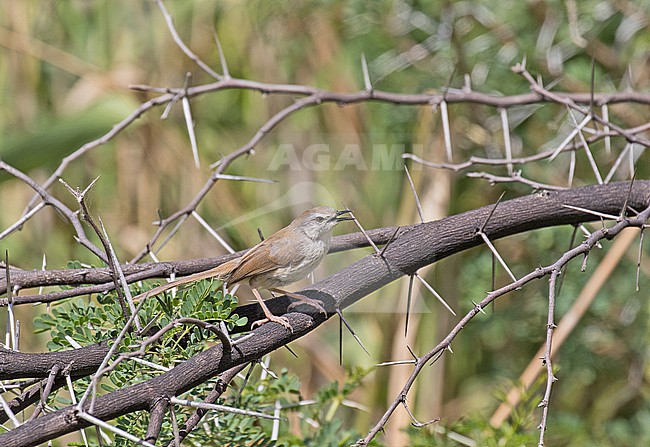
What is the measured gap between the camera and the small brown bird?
1737 millimetres

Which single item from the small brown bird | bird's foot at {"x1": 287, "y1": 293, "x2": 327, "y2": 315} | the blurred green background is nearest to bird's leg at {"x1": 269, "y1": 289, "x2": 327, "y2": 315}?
bird's foot at {"x1": 287, "y1": 293, "x2": 327, "y2": 315}

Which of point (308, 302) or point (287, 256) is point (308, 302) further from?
point (287, 256)

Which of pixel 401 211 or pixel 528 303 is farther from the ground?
pixel 401 211

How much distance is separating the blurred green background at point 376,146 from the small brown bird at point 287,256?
1298 mm

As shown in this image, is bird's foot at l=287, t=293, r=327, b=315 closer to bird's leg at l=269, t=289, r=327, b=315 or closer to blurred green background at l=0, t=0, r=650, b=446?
bird's leg at l=269, t=289, r=327, b=315

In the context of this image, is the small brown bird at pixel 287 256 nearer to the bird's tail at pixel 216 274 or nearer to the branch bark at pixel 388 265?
the bird's tail at pixel 216 274

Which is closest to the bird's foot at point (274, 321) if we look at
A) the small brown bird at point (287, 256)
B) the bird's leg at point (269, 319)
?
the bird's leg at point (269, 319)

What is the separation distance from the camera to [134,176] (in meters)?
3.98

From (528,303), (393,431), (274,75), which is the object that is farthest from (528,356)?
(274,75)

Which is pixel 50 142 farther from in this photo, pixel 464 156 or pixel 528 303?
pixel 528 303

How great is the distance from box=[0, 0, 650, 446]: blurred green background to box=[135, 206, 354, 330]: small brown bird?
4.26 ft

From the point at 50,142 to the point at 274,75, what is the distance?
1.52 meters

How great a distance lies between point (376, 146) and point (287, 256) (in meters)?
2.00

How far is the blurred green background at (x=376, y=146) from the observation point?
11.3 ft
